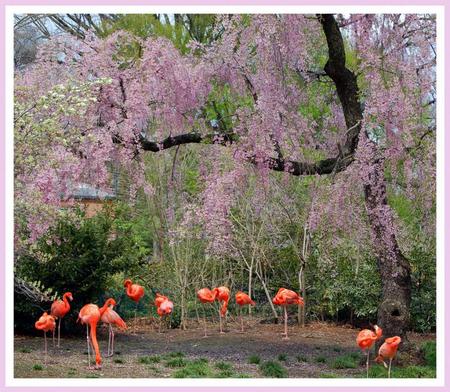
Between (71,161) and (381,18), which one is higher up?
(381,18)

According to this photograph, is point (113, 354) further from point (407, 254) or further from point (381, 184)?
point (407, 254)

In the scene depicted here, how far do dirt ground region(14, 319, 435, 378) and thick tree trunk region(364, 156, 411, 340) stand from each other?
329 millimetres

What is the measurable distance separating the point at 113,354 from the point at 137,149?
7.22 ft

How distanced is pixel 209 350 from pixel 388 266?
213cm

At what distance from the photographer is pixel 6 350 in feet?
16.4

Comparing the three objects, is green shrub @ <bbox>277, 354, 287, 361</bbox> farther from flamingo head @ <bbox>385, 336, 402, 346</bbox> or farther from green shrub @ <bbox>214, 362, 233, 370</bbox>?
flamingo head @ <bbox>385, 336, 402, 346</bbox>

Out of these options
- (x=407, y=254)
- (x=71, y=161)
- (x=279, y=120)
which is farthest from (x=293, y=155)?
(x=407, y=254)

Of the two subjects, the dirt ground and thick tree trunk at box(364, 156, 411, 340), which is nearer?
the dirt ground

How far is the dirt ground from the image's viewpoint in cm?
615

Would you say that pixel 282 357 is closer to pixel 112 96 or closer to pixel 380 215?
pixel 380 215

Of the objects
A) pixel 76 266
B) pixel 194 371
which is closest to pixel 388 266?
pixel 194 371

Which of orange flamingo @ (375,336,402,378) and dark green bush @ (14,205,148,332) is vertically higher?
dark green bush @ (14,205,148,332)

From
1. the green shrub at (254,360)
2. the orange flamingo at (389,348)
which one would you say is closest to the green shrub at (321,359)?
the green shrub at (254,360)

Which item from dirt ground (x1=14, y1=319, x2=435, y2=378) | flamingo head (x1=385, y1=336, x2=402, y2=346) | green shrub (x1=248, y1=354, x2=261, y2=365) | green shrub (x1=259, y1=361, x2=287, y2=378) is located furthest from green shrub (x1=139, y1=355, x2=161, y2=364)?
flamingo head (x1=385, y1=336, x2=402, y2=346)
